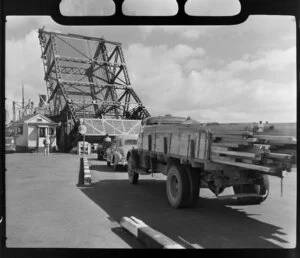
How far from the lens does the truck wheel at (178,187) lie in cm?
580

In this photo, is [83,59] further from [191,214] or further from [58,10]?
[191,214]

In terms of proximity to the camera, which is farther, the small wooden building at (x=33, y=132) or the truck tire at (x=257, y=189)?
the small wooden building at (x=33, y=132)

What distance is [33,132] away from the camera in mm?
23766

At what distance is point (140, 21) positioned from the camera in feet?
7.79

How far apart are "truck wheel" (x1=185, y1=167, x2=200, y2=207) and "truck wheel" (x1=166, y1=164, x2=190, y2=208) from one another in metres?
0.05

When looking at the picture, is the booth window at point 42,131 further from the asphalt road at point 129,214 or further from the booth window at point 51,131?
the asphalt road at point 129,214

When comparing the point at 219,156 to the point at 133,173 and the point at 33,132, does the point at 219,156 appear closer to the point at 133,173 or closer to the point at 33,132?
the point at 133,173

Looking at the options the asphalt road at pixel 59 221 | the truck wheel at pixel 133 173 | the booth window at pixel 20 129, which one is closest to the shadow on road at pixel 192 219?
the asphalt road at pixel 59 221

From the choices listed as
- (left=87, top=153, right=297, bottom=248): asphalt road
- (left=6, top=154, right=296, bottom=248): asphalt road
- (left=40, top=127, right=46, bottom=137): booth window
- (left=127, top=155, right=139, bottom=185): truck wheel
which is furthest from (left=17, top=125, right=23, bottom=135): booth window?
(left=87, top=153, right=297, bottom=248): asphalt road

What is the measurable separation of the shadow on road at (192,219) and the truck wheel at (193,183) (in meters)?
0.21

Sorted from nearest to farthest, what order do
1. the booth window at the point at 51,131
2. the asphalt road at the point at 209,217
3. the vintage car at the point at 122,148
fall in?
1. the asphalt road at the point at 209,217
2. the vintage car at the point at 122,148
3. the booth window at the point at 51,131

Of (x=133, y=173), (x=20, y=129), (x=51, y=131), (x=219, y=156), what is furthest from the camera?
(x=51, y=131)

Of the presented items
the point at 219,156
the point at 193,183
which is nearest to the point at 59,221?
the point at 193,183

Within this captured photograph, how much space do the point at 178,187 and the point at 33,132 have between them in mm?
19928
